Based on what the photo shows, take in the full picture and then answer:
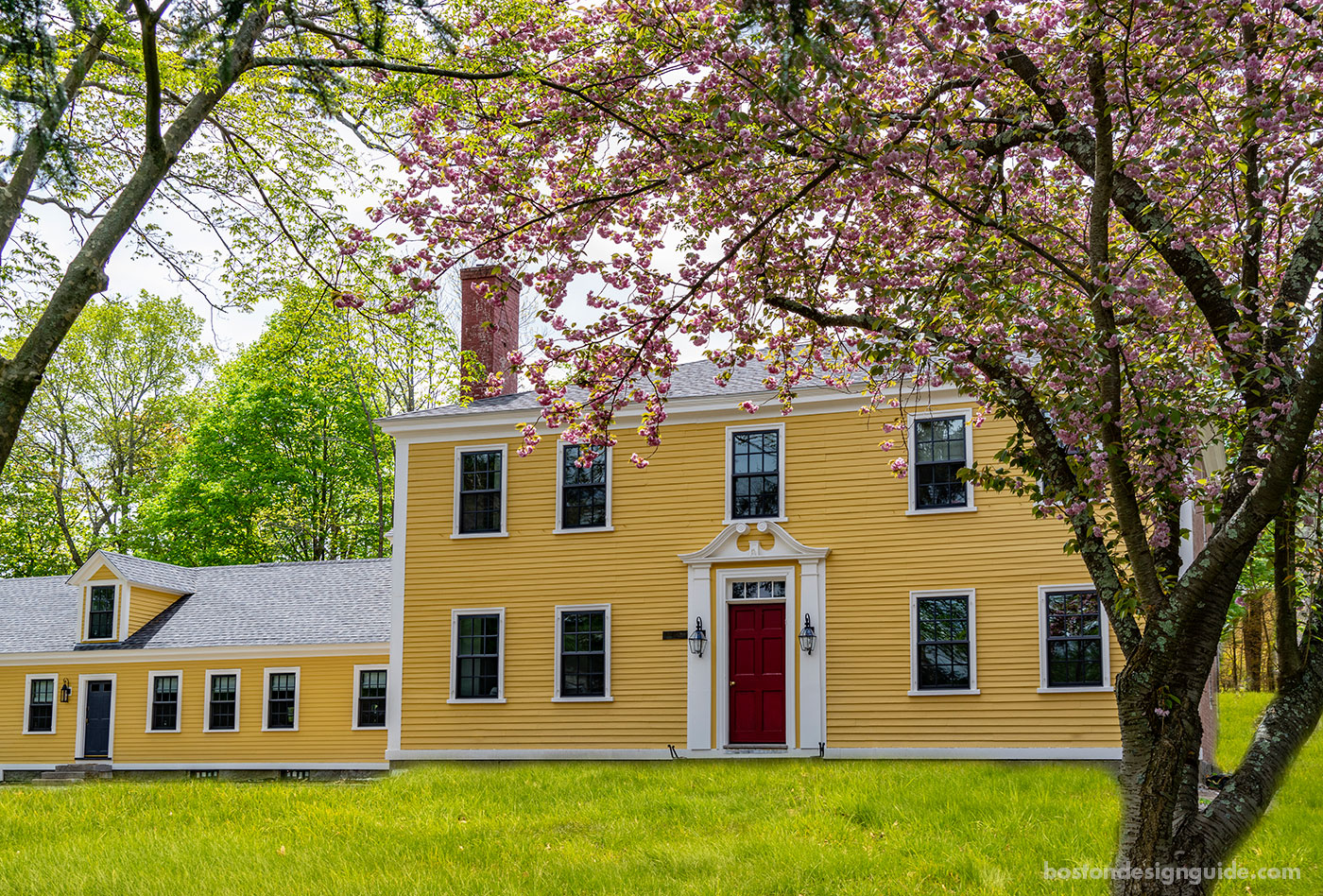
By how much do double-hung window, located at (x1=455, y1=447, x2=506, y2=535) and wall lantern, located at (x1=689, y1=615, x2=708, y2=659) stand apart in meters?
3.53

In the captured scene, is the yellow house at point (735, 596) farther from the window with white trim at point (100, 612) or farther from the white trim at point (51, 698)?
the white trim at point (51, 698)

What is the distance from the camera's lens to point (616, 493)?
18.0m

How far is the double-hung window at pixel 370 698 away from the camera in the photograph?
871 inches

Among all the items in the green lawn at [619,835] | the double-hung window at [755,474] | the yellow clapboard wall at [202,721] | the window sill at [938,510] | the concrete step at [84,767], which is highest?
the double-hung window at [755,474]

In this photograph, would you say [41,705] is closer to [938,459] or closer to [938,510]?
[938,510]

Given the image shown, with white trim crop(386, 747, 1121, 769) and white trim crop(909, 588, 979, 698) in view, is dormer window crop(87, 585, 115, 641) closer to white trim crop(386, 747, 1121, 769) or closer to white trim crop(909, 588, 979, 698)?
white trim crop(386, 747, 1121, 769)

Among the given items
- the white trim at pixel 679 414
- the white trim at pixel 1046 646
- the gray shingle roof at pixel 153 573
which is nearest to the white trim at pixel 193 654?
the gray shingle roof at pixel 153 573

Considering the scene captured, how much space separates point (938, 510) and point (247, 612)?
1508cm

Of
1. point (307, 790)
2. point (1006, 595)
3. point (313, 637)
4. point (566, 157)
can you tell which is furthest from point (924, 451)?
point (313, 637)

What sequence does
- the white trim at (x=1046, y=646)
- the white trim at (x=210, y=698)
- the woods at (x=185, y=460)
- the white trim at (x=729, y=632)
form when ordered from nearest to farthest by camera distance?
the white trim at (x=1046, y=646), the white trim at (x=729, y=632), the white trim at (x=210, y=698), the woods at (x=185, y=460)

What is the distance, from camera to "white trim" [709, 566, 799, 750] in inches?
662

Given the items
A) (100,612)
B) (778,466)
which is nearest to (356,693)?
(100,612)

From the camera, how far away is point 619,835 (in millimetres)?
9547

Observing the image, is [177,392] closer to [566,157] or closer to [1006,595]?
[1006,595]
